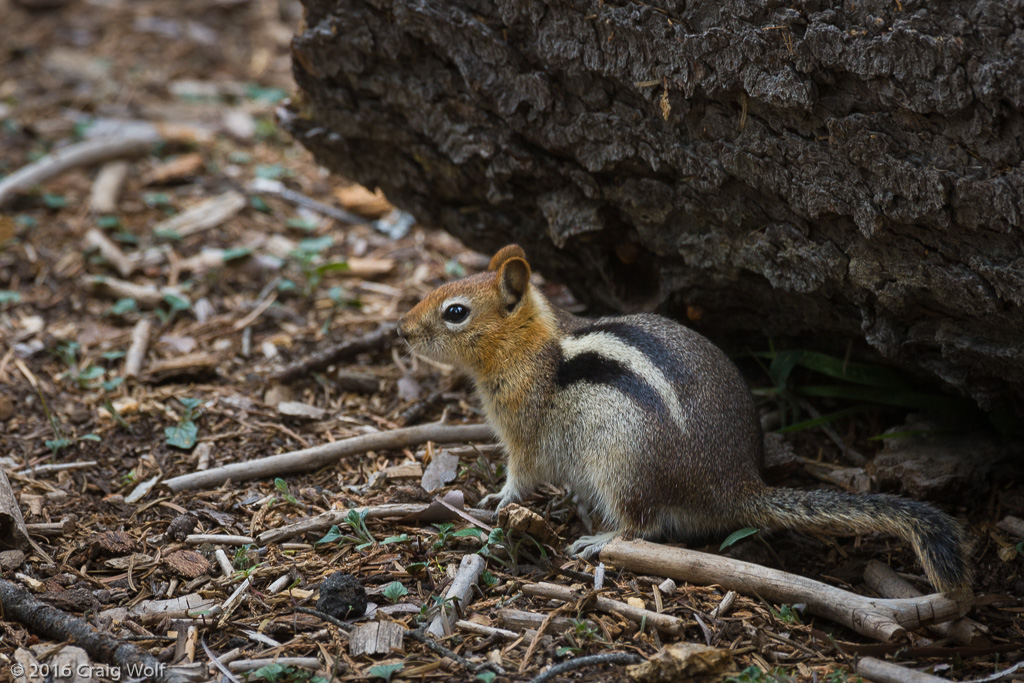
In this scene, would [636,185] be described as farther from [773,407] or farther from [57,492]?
[57,492]

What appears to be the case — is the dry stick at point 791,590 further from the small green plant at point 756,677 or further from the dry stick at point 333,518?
the dry stick at point 333,518

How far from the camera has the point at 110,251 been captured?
657 cm

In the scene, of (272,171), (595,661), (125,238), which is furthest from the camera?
(272,171)

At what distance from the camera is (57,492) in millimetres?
4371

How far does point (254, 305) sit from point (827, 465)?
387 cm

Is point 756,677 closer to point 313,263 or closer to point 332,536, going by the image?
point 332,536

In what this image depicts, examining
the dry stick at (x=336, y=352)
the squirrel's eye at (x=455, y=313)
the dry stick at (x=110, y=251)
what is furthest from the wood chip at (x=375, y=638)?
the dry stick at (x=110, y=251)

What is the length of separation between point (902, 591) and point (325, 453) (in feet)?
9.30

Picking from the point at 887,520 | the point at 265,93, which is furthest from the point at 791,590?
the point at 265,93

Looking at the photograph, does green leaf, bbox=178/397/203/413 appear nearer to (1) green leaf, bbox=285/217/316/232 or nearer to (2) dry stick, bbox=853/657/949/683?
(1) green leaf, bbox=285/217/316/232

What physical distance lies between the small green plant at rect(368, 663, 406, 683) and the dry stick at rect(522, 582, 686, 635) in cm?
70

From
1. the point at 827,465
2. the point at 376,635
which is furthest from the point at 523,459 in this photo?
the point at 827,465

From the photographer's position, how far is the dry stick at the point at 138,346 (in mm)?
5477

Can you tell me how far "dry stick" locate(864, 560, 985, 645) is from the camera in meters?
3.64
